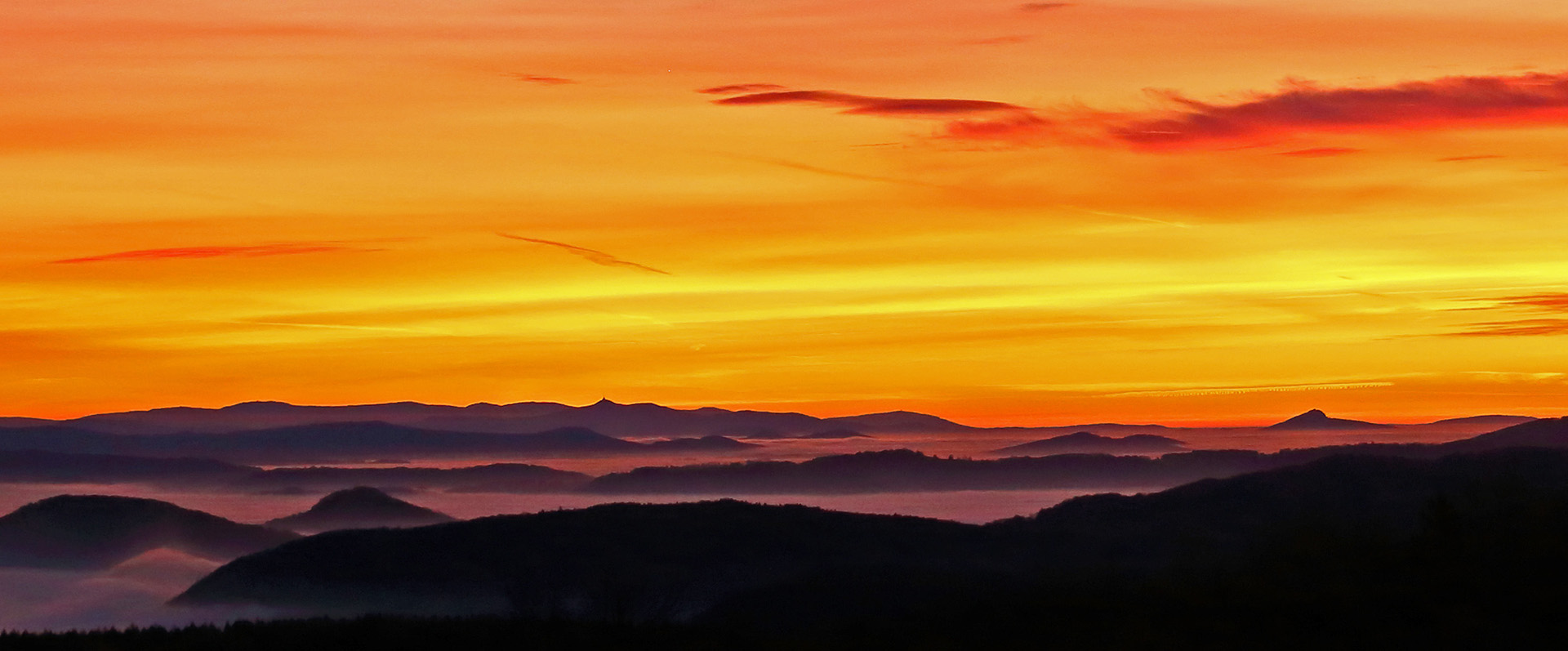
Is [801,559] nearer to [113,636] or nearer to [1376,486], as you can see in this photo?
[1376,486]

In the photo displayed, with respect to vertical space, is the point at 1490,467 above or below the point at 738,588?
above

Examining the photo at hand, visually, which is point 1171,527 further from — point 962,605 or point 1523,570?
point 1523,570

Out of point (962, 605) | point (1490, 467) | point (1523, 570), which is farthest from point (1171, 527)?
point (1523, 570)

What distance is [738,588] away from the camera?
186500mm

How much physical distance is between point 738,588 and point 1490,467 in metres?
88.4

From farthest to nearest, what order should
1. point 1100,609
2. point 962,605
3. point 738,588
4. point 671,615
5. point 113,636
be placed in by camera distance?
point 738,588
point 671,615
point 962,605
point 1100,609
point 113,636

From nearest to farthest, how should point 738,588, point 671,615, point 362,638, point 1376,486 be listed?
point 362,638
point 671,615
point 738,588
point 1376,486

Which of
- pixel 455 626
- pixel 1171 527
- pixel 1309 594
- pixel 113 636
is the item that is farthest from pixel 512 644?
pixel 1171 527

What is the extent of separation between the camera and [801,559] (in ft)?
636

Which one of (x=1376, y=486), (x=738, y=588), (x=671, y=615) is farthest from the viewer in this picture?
(x=1376, y=486)

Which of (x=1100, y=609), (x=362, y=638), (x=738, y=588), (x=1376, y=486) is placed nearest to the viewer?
(x=362, y=638)

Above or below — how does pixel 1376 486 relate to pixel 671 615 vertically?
above

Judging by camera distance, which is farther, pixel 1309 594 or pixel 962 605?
pixel 962 605

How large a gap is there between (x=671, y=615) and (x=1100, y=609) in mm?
98180
